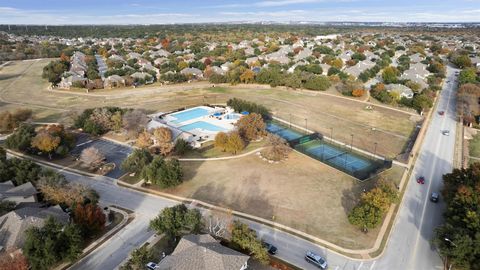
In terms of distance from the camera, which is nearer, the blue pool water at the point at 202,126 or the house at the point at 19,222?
the house at the point at 19,222

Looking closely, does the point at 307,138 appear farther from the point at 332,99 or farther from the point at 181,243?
the point at 181,243

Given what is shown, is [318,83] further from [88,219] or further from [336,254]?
[88,219]

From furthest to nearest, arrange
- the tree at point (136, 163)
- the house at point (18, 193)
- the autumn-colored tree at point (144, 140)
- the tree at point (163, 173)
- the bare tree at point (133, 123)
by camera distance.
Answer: the bare tree at point (133, 123) → the autumn-colored tree at point (144, 140) → the tree at point (136, 163) → the tree at point (163, 173) → the house at point (18, 193)

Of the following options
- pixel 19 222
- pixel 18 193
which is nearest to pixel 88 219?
pixel 19 222

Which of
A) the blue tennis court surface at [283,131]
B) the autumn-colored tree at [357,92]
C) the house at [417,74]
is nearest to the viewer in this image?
the blue tennis court surface at [283,131]

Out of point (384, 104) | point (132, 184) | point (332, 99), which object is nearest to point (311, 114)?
point (332, 99)

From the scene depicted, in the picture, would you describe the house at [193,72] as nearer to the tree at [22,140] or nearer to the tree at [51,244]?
the tree at [22,140]

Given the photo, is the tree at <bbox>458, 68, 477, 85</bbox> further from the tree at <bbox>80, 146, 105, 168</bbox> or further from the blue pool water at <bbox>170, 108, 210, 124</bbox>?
the tree at <bbox>80, 146, 105, 168</bbox>

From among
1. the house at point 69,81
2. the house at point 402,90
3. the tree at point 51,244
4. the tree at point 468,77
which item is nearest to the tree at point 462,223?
the tree at point 51,244
